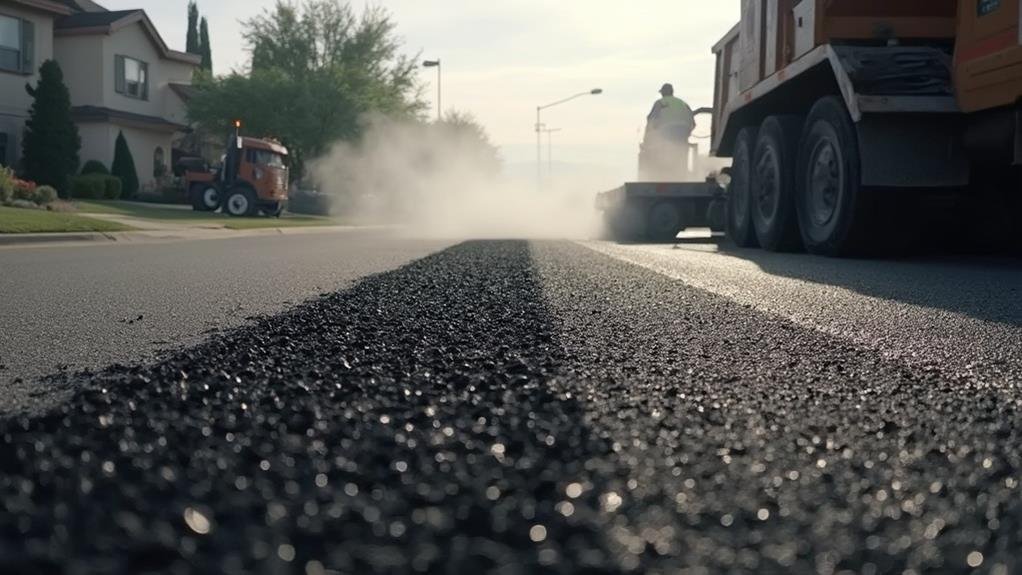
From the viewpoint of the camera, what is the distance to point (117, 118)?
37750mm

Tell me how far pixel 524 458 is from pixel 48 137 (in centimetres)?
3404

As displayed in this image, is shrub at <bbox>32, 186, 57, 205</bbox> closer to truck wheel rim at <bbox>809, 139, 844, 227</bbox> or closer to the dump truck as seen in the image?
the dump truck

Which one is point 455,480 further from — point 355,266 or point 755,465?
point 355,266

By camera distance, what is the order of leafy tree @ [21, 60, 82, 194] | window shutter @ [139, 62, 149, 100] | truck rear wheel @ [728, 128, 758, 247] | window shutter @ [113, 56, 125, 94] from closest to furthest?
truck rear wheel @ [728, 128, 758, 247] → leafy tree @ [21, 60, 82, 194] → window shutter @ [113, 56, 125, 94] → window shutter @ [139, 62, 149, 100]

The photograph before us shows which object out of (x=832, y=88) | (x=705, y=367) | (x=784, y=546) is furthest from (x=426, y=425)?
(x=832, y=88)

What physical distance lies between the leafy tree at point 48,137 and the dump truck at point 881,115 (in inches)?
1040

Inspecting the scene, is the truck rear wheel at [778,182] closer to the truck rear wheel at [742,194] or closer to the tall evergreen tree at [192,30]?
the truck rear wheel at [742,194]

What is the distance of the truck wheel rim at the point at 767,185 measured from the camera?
11.5m

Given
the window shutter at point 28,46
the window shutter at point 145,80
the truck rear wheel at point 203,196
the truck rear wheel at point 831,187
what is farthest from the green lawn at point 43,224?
the window shutter at point 145,80

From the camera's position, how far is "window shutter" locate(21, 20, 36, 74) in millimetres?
33312

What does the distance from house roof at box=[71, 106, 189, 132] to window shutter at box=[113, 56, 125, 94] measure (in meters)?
0.82

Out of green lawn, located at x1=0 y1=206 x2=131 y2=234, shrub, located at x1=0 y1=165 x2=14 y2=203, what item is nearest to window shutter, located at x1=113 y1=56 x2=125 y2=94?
shrub, located at x1=0 y1=165 x2=14 y2=203

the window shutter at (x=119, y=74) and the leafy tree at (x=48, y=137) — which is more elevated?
the window shutter at (x=119, y=74)

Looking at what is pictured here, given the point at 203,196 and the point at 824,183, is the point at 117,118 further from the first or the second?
the point at 824,183
